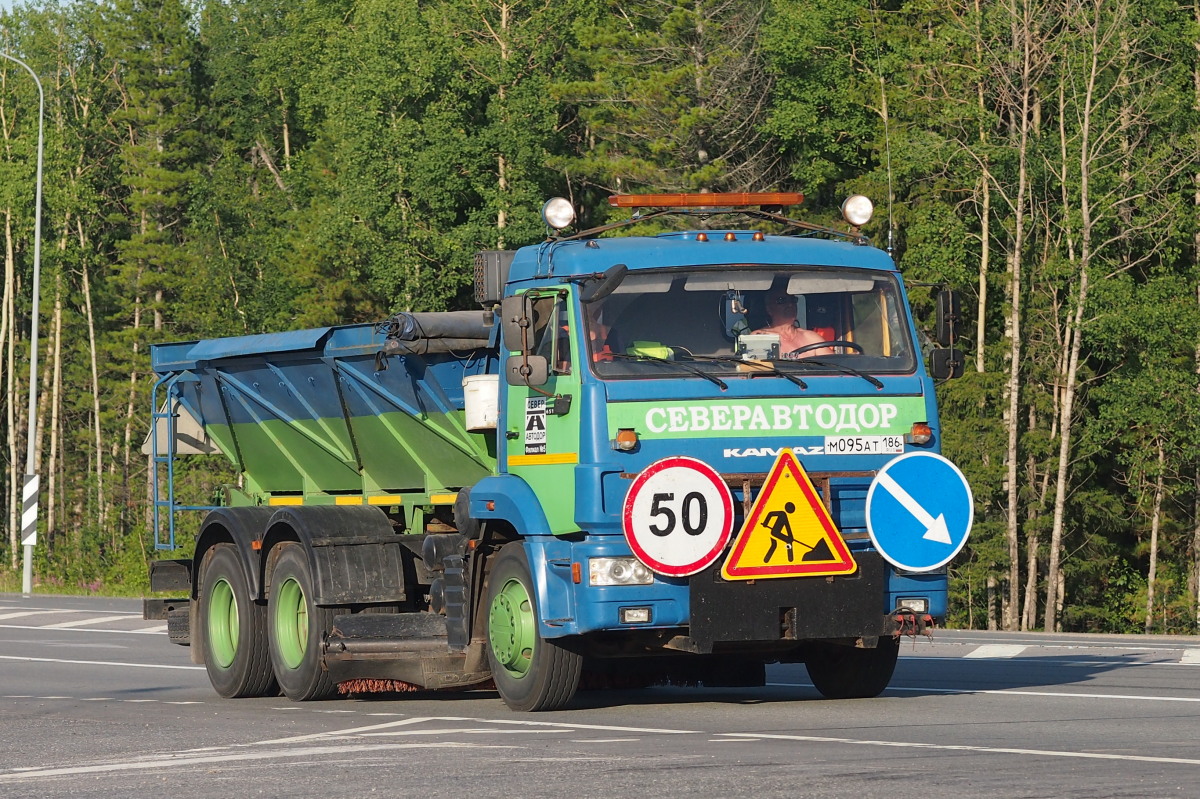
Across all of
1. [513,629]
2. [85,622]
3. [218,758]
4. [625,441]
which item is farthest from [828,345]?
[85,622]

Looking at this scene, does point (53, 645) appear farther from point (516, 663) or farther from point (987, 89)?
point (987, 89)

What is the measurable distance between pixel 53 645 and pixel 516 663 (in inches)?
469

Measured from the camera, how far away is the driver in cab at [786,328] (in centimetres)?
1202

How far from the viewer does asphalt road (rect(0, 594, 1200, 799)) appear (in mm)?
8641

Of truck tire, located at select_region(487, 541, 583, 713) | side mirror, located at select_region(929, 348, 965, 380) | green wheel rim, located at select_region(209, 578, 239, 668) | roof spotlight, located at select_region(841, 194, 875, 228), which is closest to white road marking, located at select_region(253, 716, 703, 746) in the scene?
truck tire, located at select_region(487, 541, 583, 713)

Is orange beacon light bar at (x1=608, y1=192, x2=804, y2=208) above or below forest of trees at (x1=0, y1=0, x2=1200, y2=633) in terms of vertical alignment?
below

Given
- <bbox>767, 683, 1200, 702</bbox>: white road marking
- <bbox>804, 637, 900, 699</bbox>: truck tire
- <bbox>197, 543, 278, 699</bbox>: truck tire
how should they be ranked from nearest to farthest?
<bbox>767, 683, 1200, 702</bbox>: white road marking, <bbox>804, 637, 900, 699</bbox>: truck tire, <bbox>197, 543, 278, 699</bbox>: truck tire

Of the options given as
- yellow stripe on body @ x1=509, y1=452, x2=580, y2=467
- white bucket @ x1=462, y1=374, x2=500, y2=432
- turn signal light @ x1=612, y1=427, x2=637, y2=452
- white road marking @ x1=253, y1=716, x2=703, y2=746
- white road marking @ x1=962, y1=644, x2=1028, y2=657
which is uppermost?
white bucket @ x1=462, y1=374, x2=500, y2=432

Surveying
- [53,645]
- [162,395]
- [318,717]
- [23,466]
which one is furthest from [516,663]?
[23,466]

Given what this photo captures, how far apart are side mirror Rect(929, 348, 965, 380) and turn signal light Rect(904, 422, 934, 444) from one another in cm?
39

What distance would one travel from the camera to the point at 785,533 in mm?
11477

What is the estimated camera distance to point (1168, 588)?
1718 inches

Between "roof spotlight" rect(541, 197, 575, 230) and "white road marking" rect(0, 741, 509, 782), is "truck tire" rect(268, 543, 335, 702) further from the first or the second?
"white road marking" rect(0, 741, 509, 782)

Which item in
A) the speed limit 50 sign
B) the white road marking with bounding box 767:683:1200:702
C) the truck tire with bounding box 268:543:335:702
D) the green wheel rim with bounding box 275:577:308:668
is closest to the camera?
the speed limit 50 sign
